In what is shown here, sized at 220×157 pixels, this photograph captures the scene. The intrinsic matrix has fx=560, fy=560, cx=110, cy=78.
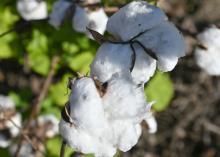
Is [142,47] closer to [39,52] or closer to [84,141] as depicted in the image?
[84,141]

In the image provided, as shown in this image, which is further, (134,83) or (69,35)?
(69,35)

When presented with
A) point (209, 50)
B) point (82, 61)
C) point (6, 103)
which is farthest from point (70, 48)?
point (209, 50)

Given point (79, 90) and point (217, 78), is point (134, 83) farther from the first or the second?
point (217, 78)

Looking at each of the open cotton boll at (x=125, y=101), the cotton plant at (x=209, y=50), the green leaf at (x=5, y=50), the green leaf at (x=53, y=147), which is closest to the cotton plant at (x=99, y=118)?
the open cotton boll at (x=125, y=101)

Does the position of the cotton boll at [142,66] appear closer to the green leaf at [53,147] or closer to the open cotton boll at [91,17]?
the open cotton boll at [91,17]

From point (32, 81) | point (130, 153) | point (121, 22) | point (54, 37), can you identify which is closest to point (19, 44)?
point (54, 37)

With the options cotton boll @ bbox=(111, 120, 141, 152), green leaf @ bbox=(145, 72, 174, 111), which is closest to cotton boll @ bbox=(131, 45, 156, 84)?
cotton boll @ bbox=(111, 120, 141, 152)
